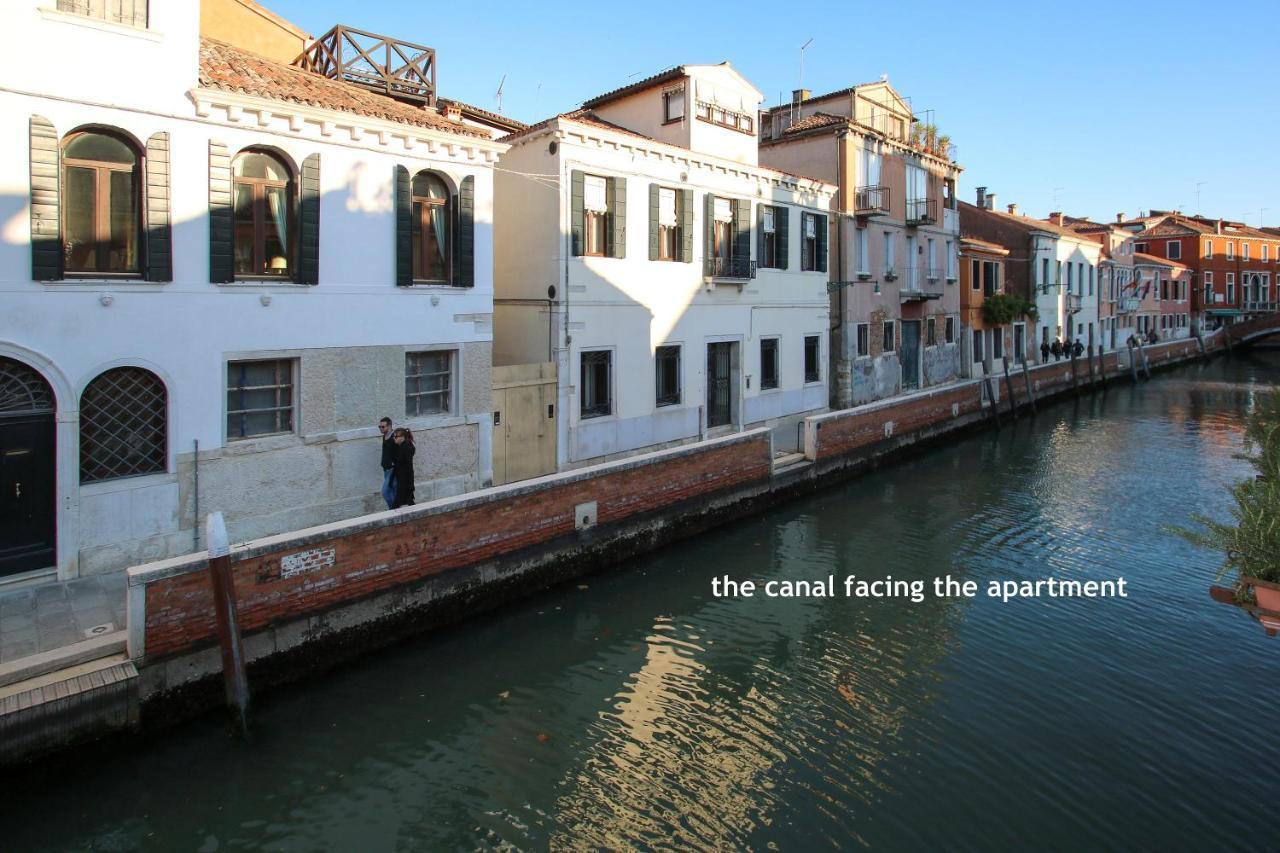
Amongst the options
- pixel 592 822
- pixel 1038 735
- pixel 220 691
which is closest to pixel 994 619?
pixel 1038 735

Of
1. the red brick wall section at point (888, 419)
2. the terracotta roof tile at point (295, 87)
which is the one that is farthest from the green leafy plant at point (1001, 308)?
the terracotta roof tile at point (295, 87)

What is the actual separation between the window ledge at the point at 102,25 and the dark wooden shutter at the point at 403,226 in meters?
3.24

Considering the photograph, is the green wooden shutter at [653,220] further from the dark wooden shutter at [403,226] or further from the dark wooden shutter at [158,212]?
the dark wooden shutter at [158,212]

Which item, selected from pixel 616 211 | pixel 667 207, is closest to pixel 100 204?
pixel 616 211

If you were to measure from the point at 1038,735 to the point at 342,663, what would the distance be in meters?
6.68

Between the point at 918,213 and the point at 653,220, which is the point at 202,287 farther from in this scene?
the point at 918,213

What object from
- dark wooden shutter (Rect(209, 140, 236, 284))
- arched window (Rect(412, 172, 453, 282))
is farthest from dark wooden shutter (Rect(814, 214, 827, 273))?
dark wooden shutter (Rect(209, 140, 236, 284))

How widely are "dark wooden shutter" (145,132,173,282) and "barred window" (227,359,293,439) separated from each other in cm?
133

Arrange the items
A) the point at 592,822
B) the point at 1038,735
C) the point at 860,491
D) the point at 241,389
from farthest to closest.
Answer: the point at 860,491 → the point at 241,389 → the point at 1038,735 → the point at 592,822

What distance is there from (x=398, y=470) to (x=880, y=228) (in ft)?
61.1

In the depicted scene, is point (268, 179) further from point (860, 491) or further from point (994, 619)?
point (860, 491)

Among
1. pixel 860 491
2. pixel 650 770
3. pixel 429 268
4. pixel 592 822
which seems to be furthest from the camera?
pixel 860 491

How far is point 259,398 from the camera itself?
1051cm

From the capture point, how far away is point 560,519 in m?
11.1
